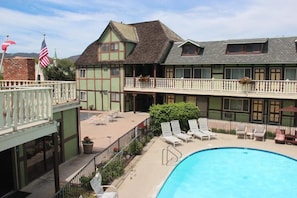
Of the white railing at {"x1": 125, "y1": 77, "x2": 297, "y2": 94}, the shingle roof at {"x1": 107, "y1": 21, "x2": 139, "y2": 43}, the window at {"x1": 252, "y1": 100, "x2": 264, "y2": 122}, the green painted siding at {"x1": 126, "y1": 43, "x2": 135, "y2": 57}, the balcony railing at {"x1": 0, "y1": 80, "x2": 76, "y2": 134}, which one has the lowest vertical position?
the window at {"x1": 252, "y1": 100, "x2": 264, "y2": 122}

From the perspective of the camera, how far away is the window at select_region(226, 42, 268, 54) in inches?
910

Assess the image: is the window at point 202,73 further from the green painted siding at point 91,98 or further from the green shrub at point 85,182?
the green shrub at point 85,182

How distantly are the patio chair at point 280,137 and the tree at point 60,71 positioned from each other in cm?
3391

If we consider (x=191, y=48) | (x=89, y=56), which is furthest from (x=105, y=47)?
(x=191, y=48)

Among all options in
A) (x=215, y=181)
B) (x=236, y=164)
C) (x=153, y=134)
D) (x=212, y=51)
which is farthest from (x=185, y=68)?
(x=215, y=181)

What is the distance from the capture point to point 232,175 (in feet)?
44.0

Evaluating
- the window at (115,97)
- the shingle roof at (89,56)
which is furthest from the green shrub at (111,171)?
the shingle roof at (89,56)

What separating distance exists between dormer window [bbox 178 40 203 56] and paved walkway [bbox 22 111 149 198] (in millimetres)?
7790

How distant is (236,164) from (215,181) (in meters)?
2.80

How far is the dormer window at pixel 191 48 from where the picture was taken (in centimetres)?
2580

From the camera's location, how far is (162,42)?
2808cm

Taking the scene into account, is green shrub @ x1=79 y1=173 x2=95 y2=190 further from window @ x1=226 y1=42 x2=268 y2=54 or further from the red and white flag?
window @ x1=226 y1=42 x2=268 y2=54

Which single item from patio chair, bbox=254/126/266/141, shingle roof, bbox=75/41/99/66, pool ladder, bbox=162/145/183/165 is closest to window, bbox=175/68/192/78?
patio chair, bbox=254/126/266/141

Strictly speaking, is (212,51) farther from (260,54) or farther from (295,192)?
(295,192)
